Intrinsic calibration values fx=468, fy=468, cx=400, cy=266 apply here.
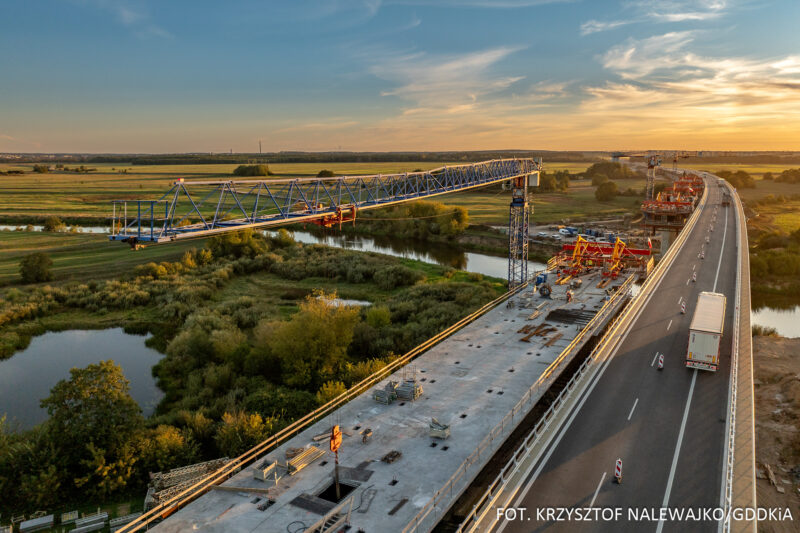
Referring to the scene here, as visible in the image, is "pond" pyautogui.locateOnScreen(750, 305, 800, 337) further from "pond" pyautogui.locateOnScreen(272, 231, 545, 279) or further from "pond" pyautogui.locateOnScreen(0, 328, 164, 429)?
"pond" pyautogui.locateOnScreen(0, 328, 164, 429)

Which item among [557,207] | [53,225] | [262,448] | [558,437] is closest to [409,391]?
[558,437]

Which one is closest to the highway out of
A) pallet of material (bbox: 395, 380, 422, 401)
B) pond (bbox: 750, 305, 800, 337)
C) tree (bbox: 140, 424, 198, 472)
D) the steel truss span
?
pallet of material (bbox: 395, 380, 422, 401)

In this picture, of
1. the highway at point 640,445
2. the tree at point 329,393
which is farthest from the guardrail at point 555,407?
the tree at point 329,393

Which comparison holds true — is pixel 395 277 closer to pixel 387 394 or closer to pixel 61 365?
pixel 61 365

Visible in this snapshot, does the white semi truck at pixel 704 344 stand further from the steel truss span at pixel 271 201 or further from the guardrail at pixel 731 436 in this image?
the steel truss span at pixel 271 201


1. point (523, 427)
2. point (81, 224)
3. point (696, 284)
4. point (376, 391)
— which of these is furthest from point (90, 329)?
point (81, 224)

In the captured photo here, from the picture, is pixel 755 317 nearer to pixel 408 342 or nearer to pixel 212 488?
pixel 408 342
